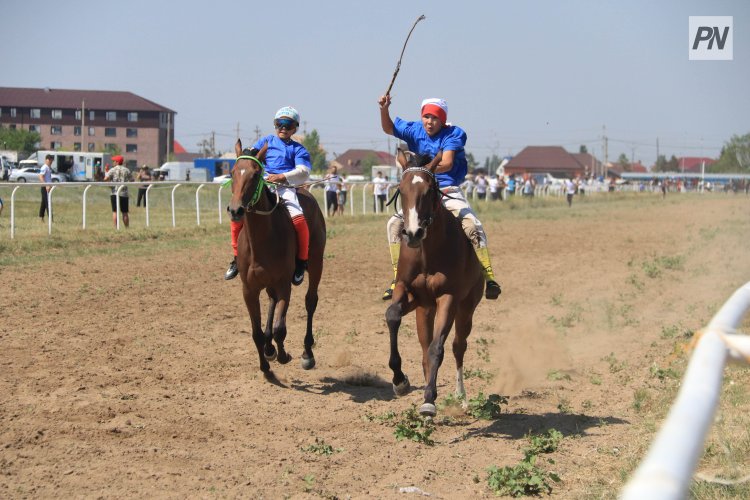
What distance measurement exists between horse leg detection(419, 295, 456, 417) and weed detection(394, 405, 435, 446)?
0.56ft

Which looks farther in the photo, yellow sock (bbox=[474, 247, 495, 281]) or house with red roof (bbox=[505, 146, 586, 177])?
house with red roof (bbox=[505, 146, 586, 177])

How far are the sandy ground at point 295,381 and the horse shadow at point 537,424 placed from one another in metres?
0.03

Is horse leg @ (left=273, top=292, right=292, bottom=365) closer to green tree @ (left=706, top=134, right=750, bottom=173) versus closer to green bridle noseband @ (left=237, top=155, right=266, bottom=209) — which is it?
green bridle noseband @ (left=237, top=155, right=266, bottom=209)

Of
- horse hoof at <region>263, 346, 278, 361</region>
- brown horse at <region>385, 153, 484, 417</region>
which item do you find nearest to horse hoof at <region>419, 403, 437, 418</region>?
brown horse at <region>385, 153, 484, 417</region>

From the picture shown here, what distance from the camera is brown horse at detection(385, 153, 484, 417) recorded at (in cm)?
736

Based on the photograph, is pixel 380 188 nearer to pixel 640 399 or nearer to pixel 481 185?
pixel 481 185

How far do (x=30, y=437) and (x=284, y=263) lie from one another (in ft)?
11.3

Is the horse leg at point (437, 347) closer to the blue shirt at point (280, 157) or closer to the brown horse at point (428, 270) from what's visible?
the brown horse at point (428, 270)

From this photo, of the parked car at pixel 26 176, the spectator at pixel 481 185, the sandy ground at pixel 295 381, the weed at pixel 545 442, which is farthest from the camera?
the parked car at pixel 26 176

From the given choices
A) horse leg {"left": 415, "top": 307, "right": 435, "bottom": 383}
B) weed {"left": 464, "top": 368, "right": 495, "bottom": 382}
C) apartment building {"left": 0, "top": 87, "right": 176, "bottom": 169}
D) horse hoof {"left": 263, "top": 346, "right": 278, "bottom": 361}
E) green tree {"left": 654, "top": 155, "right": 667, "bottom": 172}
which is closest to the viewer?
horse leg {"left": 415, "top": 307, "right": 435, "bottom": 383}

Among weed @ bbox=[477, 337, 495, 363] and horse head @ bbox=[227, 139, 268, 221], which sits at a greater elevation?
horse head @ bbox=[227, 139, 268, 221]

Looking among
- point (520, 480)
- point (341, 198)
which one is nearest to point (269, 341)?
point (520, 480)

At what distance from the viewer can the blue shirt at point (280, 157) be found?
10094 millimetres

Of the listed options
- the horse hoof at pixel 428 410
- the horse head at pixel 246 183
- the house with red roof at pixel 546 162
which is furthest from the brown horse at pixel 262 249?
the house with red roof at pixel 546 162
